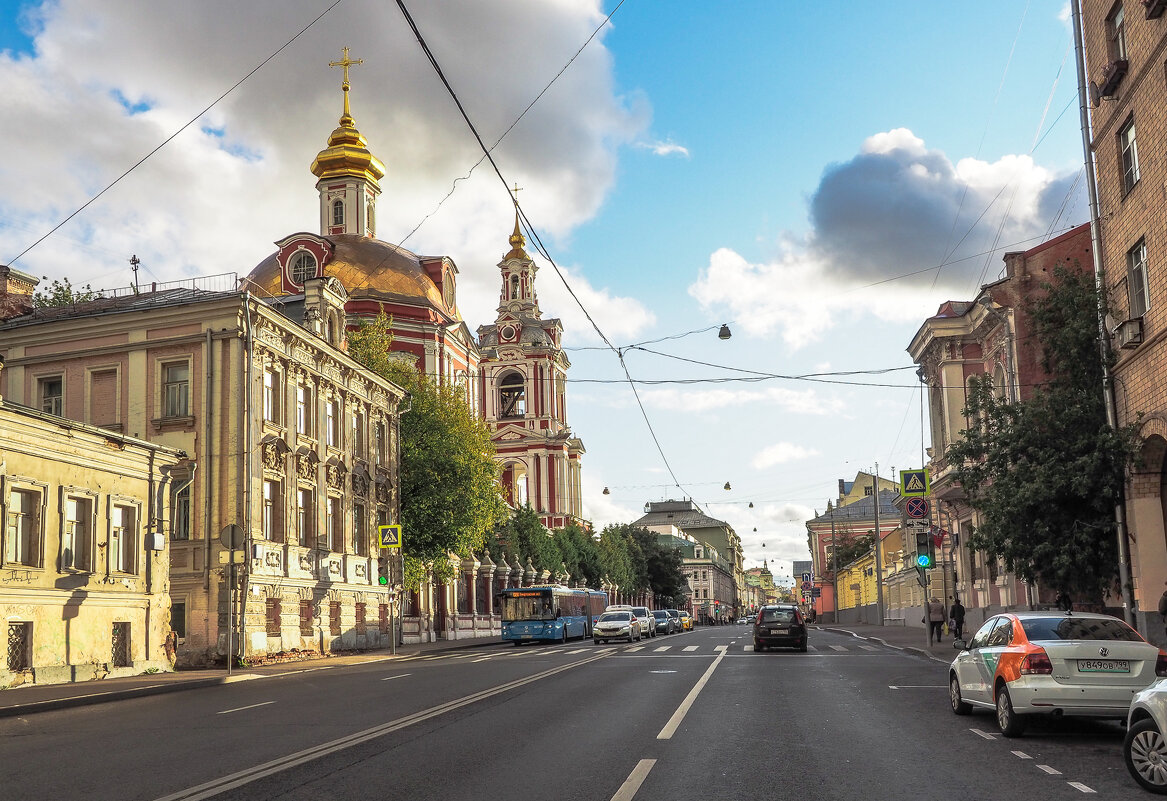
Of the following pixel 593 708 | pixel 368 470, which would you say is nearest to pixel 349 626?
pixel 368 470

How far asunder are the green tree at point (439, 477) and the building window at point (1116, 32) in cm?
2949

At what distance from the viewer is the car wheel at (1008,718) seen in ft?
39.5

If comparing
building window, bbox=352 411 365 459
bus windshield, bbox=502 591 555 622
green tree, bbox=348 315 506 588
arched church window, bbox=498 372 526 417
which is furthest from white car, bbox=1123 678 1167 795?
arched church window, bbox=498 372 526 417

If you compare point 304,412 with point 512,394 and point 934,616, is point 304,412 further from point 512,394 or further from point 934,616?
point 512,394

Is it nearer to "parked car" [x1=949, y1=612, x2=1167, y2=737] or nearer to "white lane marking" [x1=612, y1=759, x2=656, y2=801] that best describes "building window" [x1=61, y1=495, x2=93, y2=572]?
"white lane marking" [x1=612, y1=759, x2=656, y2=801]

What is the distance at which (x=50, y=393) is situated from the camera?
35812mm

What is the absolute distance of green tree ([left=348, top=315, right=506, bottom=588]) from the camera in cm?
4719

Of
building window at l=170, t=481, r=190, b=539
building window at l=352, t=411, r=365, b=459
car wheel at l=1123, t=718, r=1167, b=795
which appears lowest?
car wheel at l=1123, t=718, r=1167, b=795

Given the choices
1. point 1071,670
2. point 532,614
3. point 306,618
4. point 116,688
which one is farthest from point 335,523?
point 1071,670

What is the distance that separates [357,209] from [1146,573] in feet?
174

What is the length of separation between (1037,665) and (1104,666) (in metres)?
0.67

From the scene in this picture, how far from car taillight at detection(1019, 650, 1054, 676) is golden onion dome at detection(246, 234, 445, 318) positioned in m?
51.6

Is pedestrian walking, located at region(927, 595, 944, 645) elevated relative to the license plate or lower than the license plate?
lower

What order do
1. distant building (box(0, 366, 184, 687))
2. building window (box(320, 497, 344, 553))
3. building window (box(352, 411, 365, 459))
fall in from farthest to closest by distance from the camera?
building window (box(352, 411, 365, 459)), building window (box(320, 497, 344, 553)), distant building (box(0, 366, 184, 687))
